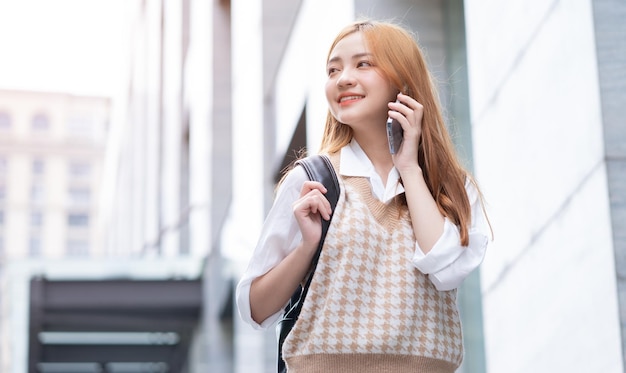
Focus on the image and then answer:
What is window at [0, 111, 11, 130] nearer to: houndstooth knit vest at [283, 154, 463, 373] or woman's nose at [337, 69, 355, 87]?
woman's nose at [337, 69, 355, 87]

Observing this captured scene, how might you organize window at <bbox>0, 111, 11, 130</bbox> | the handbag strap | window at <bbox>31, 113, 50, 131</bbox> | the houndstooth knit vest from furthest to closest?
1. window at <bbox>31, 113, 50, 131</bbox>
2. window at <bbox>0, 111, 11, 130</bbox>
3. the handbag strap
4. the houndstooth knit vest

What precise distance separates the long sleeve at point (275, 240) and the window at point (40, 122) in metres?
119

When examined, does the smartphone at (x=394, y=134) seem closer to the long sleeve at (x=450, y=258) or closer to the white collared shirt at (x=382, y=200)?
the white collared shirt at (x=382, y=200)

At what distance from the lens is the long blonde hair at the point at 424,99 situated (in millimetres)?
3004

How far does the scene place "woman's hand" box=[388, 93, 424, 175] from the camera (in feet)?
9.61

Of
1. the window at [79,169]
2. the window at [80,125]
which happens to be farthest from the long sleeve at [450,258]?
the window at [80,125]

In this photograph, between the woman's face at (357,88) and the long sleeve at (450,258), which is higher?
the woman's face at (357,88)

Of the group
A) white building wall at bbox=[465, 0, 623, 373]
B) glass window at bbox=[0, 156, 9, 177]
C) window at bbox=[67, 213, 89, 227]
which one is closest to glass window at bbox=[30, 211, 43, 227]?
window at bbox=[67, 213, 89, 227]

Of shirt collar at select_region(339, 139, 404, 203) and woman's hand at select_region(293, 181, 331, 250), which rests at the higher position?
shirt collar at select_region(339, 139, 404, 203)

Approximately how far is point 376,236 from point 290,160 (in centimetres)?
869

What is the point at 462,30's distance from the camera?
6832 millimetres

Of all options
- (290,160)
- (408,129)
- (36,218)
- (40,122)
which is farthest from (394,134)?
(40,122)

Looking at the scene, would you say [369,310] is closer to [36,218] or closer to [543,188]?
[543,188]

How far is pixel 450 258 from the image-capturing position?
2.79 metres
